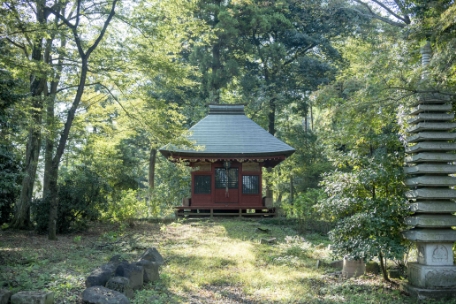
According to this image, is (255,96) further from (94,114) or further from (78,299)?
(78,299)

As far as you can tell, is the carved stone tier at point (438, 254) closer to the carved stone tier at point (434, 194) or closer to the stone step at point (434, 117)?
the carved stone tier at point (434, 194)

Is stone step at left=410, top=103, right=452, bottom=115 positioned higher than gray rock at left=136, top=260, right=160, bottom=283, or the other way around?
stone step at left=410, top=103, right=452, bottom=115

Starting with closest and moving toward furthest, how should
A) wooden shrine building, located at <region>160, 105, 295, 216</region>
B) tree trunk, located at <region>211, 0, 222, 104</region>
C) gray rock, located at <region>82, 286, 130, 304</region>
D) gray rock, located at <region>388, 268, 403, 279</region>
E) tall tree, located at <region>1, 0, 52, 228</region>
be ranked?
gray rock, located at <region>82, 286, 130, 304</region>, gray rock, located at <region>388, 268, 403, 279</region>, tall tree, located at <region>1, 0, 52, 228</region>, wooden shrine building, located at <region>160, 105, 295, 216</region>, tree trunk, located at <region>211, 0, 222, 104</region>

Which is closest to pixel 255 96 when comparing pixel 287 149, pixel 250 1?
pixel 250 1

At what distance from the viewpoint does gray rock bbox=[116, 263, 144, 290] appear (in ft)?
19.6

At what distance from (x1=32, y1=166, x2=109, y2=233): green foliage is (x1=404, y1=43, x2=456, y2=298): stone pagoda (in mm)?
9062

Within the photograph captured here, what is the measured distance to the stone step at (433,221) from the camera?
19.9 feet

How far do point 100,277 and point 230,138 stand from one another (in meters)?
13.0

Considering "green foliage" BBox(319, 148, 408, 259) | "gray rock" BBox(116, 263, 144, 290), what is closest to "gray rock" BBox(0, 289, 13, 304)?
"gray rock" BBox(116, 263, 144, 290)

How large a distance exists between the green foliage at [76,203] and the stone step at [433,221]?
9.17 meters

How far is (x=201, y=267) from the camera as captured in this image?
26.2ft

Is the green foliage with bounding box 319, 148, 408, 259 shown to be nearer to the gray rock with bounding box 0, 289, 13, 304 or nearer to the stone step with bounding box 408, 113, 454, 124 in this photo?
the stone step with bounding box 408, 113, 454, 124

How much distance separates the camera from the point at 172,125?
1193cm

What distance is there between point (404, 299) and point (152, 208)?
39.9ft
